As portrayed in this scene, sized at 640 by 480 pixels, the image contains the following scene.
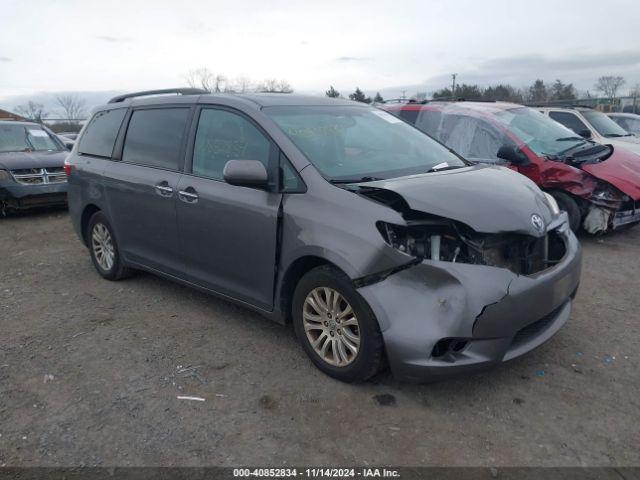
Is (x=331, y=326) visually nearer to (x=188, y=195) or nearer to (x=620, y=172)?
(x=188, y=195)

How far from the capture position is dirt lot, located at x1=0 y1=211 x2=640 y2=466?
108 inches

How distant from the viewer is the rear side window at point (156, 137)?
4387 millimetres

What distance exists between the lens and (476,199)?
3.19m

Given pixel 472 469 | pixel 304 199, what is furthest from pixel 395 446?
pixel 304 199

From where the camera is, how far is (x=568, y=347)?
3783 mm

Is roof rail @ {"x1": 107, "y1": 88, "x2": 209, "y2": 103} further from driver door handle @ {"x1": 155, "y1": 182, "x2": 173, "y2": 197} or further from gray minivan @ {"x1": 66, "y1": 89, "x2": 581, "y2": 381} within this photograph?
driver door handle @ {"x1": 155, "y1": 182, "x2": 173, "y2": 197}

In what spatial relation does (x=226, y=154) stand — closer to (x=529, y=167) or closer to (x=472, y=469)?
(x=472, y=469)

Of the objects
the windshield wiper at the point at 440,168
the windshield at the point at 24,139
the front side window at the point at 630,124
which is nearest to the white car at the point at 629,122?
the front side window at the point at 630,124

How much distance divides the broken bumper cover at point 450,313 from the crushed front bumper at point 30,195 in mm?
8031

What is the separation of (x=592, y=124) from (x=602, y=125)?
1.09 feet

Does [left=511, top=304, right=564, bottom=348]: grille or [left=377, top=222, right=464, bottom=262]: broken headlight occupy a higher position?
[left=377, top=222, right=464, bottom=262]: broken headlight

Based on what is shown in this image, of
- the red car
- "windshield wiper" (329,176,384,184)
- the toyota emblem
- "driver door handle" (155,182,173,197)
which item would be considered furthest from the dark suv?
the toyota emblem

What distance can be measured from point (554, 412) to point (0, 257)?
668 cm

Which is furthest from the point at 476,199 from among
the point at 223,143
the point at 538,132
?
the point at 538,132
